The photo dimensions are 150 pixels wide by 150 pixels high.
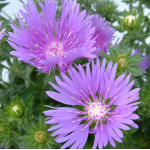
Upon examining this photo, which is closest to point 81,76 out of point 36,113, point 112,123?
point 112,123

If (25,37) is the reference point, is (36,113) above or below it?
below

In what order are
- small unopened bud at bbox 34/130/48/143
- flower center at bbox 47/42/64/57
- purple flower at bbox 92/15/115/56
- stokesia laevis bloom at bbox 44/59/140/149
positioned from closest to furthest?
stokesia laevis bloom at bbox 44/59/140/149
small unopened bud at bbox 34/130/48/143
flower center at bbox 47/42/64/57
purple flower at bbox 92/15/115/56

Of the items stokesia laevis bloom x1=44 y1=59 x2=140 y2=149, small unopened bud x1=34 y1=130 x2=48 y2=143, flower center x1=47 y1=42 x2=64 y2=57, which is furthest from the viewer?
flower center x1=47 y1=42 x2=64 y2=57

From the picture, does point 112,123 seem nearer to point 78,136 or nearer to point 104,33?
point 78,136

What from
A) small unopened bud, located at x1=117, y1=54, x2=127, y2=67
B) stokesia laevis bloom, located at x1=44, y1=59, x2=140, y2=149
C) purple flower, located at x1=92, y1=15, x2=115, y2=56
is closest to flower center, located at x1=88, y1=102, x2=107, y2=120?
stokesia laevis bloom, located at x1=44, y1=59, x2=140, y2=149

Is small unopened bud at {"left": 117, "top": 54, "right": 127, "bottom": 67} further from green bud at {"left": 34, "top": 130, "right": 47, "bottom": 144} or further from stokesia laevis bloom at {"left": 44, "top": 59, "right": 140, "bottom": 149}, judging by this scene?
green bud at {"left": 34, "top": 130, "right": 47, "bottom": 144}

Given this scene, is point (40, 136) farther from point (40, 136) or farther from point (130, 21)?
point (130, 21)
